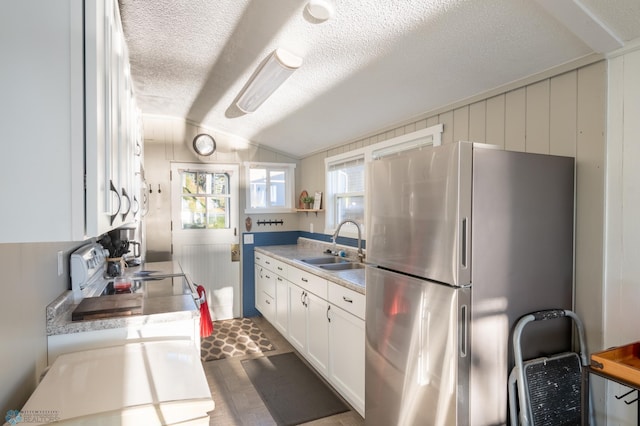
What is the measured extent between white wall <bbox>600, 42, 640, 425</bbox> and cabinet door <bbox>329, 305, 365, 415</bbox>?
1.26 metres

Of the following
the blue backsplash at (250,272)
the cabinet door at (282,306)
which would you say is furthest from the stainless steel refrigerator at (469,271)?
the blue backsplash at (250,272)

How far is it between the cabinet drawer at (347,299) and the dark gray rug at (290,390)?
2.44 ft

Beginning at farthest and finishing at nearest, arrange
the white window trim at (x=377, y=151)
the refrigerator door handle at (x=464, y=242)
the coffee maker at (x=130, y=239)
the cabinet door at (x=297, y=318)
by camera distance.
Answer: the cabinet door at (x=297, y=318) → the coffee maker at (x=130, y=239) → the white window trim at (x=377, y=151) → the refrigerator door handle at (x=464, y=242)

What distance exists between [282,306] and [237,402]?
3.82 ft

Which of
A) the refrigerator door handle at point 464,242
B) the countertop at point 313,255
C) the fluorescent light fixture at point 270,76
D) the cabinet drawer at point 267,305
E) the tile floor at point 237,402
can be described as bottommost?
the tile floor at point 237,402

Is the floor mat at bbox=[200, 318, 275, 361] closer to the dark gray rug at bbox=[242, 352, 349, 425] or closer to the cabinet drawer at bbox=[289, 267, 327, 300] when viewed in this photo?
the dark gray rug at bbox=[242, 352, 349, 425]

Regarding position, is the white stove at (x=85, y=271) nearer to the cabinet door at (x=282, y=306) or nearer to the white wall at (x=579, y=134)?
the cabinet door at (x=282, y=306)

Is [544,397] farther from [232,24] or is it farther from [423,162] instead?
[232,24]

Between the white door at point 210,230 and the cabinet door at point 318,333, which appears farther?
the white door at point 210,230

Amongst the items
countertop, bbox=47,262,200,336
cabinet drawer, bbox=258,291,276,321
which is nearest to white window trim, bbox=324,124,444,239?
cabinet drawer, bbox=258,291,276,321

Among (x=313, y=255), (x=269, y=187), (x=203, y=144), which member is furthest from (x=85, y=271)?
(x=269, y=187)

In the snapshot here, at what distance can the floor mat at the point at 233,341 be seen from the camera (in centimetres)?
352

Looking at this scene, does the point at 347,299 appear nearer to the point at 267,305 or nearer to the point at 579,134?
the point at 579,134

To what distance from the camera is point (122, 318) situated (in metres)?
1.66
